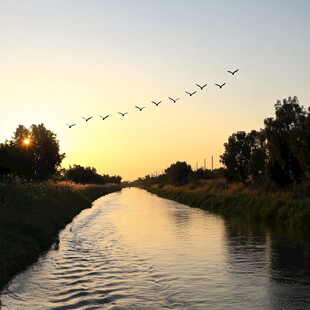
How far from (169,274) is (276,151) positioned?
1212 inches

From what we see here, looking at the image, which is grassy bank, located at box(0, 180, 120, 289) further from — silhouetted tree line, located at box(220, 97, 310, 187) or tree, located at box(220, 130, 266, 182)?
tree, located at box(220, 130, 266, 182)

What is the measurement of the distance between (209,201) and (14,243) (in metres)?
39.2

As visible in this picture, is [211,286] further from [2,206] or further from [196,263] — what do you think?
[2,206]

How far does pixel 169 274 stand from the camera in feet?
57.1

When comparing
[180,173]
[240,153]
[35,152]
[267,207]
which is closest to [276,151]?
[267,207]

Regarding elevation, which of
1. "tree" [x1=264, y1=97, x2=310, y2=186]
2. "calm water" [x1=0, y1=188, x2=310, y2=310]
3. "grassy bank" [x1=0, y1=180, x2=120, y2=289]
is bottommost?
"calm water" [x1=0, y1=188, x2=310, y2=310]

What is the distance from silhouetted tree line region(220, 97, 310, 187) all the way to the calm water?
13445 mm

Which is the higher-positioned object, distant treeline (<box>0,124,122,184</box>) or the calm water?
distant treeline (<box>0,124,122,184</box>)

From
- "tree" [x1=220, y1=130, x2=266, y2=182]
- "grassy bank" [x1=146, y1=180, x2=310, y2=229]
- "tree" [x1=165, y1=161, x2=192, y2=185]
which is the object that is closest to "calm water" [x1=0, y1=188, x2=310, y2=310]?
"grassy bank" [x1=146, y1=180, x2=310, y2=229]

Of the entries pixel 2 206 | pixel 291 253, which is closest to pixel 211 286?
pixel 291 253

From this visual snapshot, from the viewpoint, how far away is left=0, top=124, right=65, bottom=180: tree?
236 feet

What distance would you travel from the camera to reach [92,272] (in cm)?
1819

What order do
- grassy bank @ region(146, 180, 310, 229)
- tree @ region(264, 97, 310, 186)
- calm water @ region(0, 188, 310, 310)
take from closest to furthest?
calm water @ region(0, 188, 310, 310) → grassy bank @ region(146, 180, 310, 229) → tree @ region(264, 97, 310, 186)

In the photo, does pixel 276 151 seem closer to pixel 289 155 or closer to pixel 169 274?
pixel 289 155
